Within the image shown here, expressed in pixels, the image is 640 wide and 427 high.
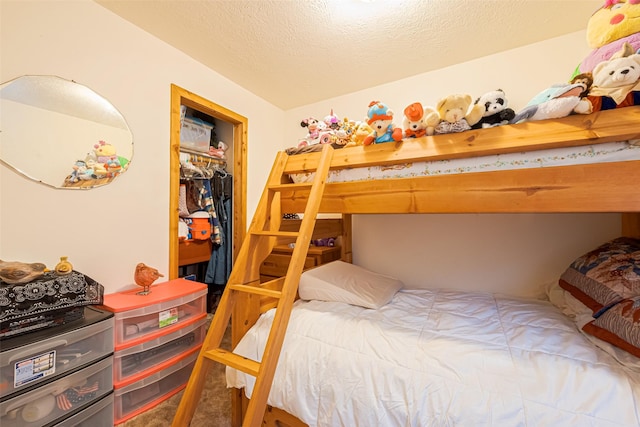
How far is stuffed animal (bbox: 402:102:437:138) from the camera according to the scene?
116cm

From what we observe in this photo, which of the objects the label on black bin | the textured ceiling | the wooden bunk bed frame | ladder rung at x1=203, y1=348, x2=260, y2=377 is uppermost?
the textured ceiling

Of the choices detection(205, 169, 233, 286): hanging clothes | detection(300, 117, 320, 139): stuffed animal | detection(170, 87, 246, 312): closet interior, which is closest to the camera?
detection(300, 117, 320, 139): stuffed animal

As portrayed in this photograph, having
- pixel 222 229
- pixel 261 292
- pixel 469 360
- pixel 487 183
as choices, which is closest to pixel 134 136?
pixel 222 229

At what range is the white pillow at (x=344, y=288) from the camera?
1.55 m

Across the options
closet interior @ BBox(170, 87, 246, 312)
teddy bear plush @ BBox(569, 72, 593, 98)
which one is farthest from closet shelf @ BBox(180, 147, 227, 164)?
teddy bear plush @ BBox(569, 72, 593, 98)

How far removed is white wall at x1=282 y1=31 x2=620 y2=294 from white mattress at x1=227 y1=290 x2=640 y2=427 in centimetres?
53

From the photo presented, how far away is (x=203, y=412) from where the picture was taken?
146cm

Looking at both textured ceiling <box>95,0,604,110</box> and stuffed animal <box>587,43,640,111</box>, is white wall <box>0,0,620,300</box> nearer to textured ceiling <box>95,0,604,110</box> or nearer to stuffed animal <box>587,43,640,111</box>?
textured ceiling <box>95,0,604,110</box>

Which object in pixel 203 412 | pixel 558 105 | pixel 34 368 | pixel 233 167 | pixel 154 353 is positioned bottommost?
pixel 203 412

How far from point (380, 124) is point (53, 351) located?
1824mm

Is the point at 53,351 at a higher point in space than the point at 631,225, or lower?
lower

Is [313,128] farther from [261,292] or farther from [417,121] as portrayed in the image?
[261,292]

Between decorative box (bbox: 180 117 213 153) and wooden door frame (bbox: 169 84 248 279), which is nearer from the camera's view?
wooden door frame (bbox: 169 84 248 279)

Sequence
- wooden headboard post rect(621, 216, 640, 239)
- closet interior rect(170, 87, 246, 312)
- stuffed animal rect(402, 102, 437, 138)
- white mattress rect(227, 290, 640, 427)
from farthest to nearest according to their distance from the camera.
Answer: closet interior rect(170, 87, 246, 312) < wooden headboard post rect(621, 216, 640, 239) < stuffed animal rect(402, 102, 437, 138) < white mattress rect(227, 290, 640, 427)
